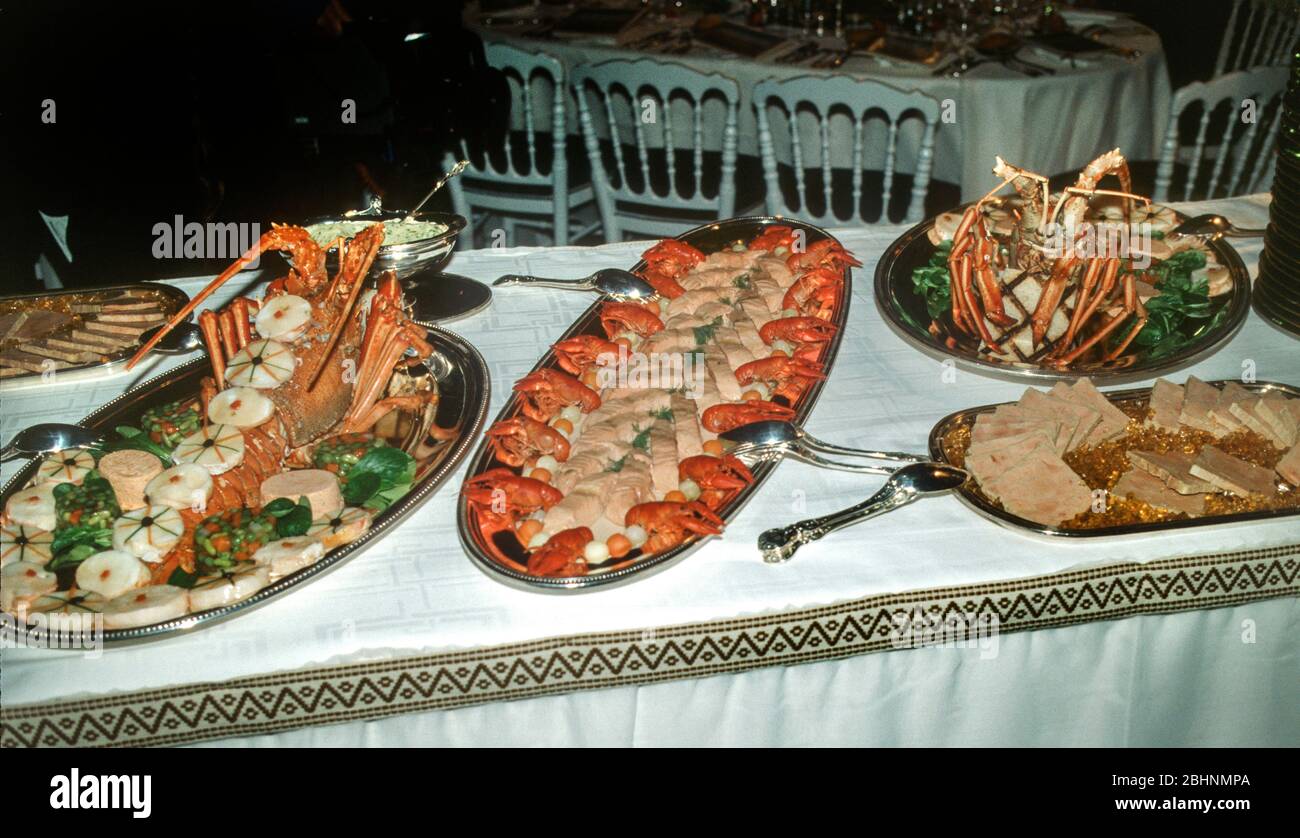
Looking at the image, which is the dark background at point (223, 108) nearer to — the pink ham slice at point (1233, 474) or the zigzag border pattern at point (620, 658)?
the zigzag border pattern at point (620, 658)

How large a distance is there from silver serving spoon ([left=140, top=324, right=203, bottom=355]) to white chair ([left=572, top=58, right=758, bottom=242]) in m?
1.98

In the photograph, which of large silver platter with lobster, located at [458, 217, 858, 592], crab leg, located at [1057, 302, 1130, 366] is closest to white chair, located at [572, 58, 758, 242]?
large silver platter with lobster, located at [458, 217, 858, 592]

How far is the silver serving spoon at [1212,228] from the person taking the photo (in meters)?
2.63

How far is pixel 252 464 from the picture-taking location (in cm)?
181

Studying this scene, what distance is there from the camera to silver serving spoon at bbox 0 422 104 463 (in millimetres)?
1886

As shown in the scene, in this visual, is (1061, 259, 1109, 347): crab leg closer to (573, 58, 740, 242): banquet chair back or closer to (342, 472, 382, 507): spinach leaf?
(342, 472, 382, 507): spinach leaf

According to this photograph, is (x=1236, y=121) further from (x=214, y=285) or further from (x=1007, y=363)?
(x=214, y=285)

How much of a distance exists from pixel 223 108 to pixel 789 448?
4.88m

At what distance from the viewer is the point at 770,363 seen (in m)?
2.10

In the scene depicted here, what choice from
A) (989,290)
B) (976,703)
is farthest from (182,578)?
(989,290)

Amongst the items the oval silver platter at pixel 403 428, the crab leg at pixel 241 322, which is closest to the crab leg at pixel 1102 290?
the oval silver platter at pixel 403 428
